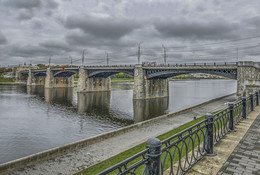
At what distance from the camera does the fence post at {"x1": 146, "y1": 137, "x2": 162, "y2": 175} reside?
3.71 metres

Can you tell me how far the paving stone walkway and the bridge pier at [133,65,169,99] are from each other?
4136 cm

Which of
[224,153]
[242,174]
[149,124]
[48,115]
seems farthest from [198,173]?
[48,115]

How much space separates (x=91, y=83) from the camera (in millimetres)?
69688

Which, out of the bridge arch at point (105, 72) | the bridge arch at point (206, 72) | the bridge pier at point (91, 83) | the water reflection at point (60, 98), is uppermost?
the bridge arch at point (105, 72)

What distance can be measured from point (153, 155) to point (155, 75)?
4507 centimetres

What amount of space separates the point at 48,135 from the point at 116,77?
159 m

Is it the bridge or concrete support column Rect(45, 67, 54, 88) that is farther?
concrete support column Rect(45, 67, 54, 88)

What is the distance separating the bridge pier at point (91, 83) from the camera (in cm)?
6675

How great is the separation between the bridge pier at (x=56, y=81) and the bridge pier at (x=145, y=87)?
51318mm

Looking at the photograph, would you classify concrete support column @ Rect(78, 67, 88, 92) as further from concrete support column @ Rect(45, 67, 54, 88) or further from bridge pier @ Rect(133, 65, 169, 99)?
concrete support column @ Rect(45, 67, 54, 88)

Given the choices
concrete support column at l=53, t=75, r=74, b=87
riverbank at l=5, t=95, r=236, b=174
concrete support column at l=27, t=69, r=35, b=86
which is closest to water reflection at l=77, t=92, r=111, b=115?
riverbank at l=5, t=95, r=236, b=174

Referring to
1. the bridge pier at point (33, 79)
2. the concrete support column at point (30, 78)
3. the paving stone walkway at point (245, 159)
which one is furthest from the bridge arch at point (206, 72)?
the bridge pier at point (33, 79)

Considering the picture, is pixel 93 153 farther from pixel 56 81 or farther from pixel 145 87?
pixel 56 81

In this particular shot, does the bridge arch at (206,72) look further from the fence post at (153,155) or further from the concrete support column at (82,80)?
the fence post at (153,155)
